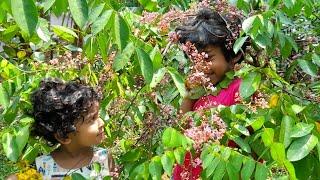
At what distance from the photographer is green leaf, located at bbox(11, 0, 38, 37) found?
0.91 meters

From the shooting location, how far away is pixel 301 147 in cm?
139

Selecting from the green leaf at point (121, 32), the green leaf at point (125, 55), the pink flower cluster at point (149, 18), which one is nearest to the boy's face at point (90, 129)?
the pink flower cluster at point (149, 18)

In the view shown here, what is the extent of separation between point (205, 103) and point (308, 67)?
32 centimetres

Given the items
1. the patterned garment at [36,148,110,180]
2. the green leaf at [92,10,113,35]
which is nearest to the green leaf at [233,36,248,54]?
the green leaf at [92,10,113,35]

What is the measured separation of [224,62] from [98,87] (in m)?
0.40

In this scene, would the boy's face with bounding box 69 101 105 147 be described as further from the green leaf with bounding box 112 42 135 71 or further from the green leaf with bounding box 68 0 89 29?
the green leaf with bounding box 68 0 89 29

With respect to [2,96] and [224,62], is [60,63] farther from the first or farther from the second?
[224,62]

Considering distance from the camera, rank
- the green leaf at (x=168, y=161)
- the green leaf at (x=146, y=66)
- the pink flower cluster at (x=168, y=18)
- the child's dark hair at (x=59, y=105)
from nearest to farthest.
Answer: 1. the green leaf at (x=146, y=66)
2. the green leaf at (x=168, y=161)
3. the pink flower cluster at (x=168, y=18)
4. the child's dark hair at (x=59, y=105)

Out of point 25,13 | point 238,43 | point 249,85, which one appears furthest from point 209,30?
point 25,13

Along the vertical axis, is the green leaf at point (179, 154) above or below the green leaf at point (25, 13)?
below

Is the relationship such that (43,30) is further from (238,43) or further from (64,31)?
(238,43)

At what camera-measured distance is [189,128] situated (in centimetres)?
153

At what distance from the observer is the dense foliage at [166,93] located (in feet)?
4.41

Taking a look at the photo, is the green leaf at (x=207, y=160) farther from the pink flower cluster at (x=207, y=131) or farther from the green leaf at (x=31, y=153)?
the green leaf at (x=31, y=153)
